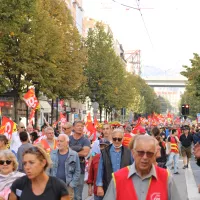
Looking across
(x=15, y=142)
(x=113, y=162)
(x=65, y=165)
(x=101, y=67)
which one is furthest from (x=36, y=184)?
(x=101, y=67)

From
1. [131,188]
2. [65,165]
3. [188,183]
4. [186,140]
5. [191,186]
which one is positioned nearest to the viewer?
[131,188]

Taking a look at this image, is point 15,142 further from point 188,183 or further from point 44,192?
point 44,192

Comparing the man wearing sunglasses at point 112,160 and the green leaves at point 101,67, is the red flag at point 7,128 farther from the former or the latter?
the green leaves at point 101,67

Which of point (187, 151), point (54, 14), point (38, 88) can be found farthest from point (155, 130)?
point (54, 14)

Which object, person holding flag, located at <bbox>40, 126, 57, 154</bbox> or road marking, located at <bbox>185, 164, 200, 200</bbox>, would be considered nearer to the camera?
person holding flag, located at <bbox>40, 126, 57, 154</bbox>

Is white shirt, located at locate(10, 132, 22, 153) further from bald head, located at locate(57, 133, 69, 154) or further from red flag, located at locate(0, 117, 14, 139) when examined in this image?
bald head, located at locate(57, 133, 69, 154)

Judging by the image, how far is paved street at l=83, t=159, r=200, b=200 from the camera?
16.4 meters

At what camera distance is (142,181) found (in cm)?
520

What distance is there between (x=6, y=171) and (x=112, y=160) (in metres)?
2.50

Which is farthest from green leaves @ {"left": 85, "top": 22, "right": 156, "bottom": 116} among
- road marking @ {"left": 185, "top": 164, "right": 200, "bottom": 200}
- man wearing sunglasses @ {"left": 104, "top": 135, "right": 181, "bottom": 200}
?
man wearing sunglasses @ {"left": 104, "top": 135, "right": 181, "bottom": 200}

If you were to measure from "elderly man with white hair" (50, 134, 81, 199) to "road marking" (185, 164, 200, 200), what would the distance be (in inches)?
245

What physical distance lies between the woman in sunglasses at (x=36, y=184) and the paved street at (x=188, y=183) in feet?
30.9

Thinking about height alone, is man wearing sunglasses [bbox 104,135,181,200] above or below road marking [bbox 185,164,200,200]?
above

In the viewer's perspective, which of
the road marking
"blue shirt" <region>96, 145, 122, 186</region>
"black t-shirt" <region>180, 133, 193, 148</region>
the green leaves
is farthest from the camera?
the green leaves
